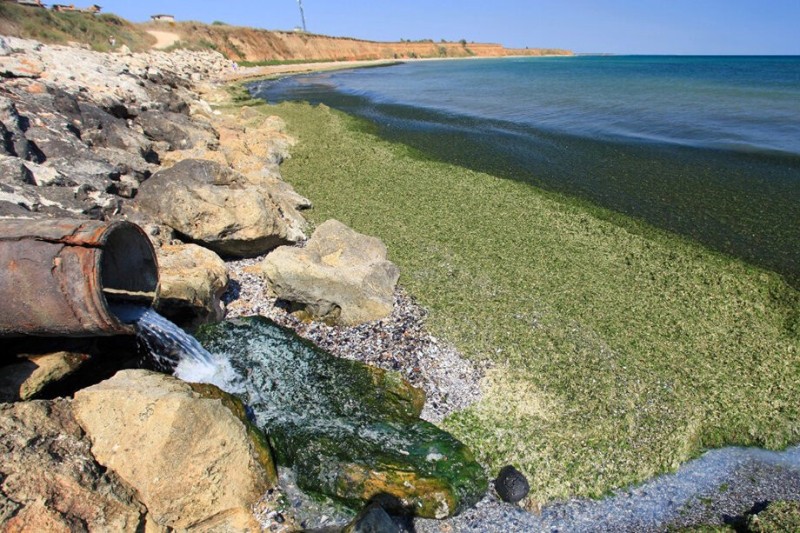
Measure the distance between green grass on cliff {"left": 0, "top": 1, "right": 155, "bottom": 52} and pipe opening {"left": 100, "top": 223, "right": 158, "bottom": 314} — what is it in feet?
137

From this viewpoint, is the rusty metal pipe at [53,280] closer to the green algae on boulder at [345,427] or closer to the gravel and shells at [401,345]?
the green algae on boulder at [345,427]

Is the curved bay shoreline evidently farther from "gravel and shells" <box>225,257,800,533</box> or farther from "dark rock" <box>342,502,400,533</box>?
"dark rock" <box>342,502,400,533</box>

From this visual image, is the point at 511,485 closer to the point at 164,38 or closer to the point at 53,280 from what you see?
the point at 53,280

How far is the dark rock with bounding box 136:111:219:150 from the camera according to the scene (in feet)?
55.0

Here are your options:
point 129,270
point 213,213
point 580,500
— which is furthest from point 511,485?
point 213,213

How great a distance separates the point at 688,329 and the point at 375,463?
6035 mm

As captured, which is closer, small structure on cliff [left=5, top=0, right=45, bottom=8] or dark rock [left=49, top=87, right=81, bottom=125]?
dark rock [left=49, top=87, right=81, bottom=125]

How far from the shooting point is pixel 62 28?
43688mm

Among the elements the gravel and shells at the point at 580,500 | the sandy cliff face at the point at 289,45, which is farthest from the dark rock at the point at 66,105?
the sandy cliff face at the point at 289,45

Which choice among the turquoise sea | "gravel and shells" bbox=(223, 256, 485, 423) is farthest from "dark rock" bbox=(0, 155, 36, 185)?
the turquoise sea

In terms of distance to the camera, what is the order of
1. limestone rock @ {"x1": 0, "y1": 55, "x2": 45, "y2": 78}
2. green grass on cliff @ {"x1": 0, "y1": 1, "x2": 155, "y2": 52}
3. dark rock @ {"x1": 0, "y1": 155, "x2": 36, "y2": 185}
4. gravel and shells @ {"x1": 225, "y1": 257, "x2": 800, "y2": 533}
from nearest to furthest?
1. gravel and shells @ {"x1": 225, "y1": 257, "x2": 800, "y2": 533}
2. dark rock @ {"x1": 0, "y1": 155, "x2": 36, "y2": 185}
3. limestone rock @ {"x1": 0, "y1": 55, "x2": 45, "y2": 78}
4. green grass on cliff @ {"x1": 0, "y1": 1, "x2": 155, "y2": 52}

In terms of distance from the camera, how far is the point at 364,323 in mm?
8367

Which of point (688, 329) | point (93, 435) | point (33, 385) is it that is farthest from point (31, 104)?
point (688, 329)

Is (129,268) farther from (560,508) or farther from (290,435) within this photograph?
(560,508)
